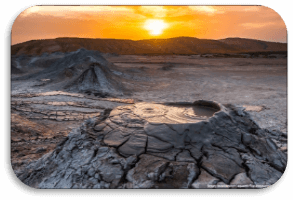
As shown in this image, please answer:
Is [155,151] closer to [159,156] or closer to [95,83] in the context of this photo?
A: [159,156]

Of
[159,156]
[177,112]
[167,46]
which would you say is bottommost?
[159,156]

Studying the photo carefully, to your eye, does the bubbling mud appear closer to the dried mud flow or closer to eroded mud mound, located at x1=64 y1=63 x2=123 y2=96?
the dried mud flow

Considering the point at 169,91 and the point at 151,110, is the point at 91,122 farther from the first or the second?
the point at 169,91

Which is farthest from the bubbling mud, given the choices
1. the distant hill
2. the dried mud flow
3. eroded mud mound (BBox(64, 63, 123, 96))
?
the distant hill

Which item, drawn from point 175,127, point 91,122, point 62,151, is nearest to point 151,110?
point 175,127

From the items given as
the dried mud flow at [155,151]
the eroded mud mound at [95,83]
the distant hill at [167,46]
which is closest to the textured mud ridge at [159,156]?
the dried mud flow at [155,151]

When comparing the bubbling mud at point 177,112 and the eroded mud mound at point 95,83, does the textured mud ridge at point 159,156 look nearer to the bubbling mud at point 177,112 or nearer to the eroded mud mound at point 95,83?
the bubbling mud at point 177,112

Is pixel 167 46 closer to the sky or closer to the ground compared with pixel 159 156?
closer to the sky

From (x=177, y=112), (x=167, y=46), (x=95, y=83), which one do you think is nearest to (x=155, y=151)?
(x=177, y=112)

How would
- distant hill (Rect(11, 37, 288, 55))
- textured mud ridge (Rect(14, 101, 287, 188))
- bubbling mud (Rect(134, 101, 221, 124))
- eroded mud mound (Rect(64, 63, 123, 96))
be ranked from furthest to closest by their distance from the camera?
distant hill (Rect(11, 37, 288, 55)) → eroded mud mound (Rect(64, 63, 123, 96)) → bubbling mud (Rect(134, 101, 221, 124)) → textured mud ridge (Rect(14, 101, 287, 188))
